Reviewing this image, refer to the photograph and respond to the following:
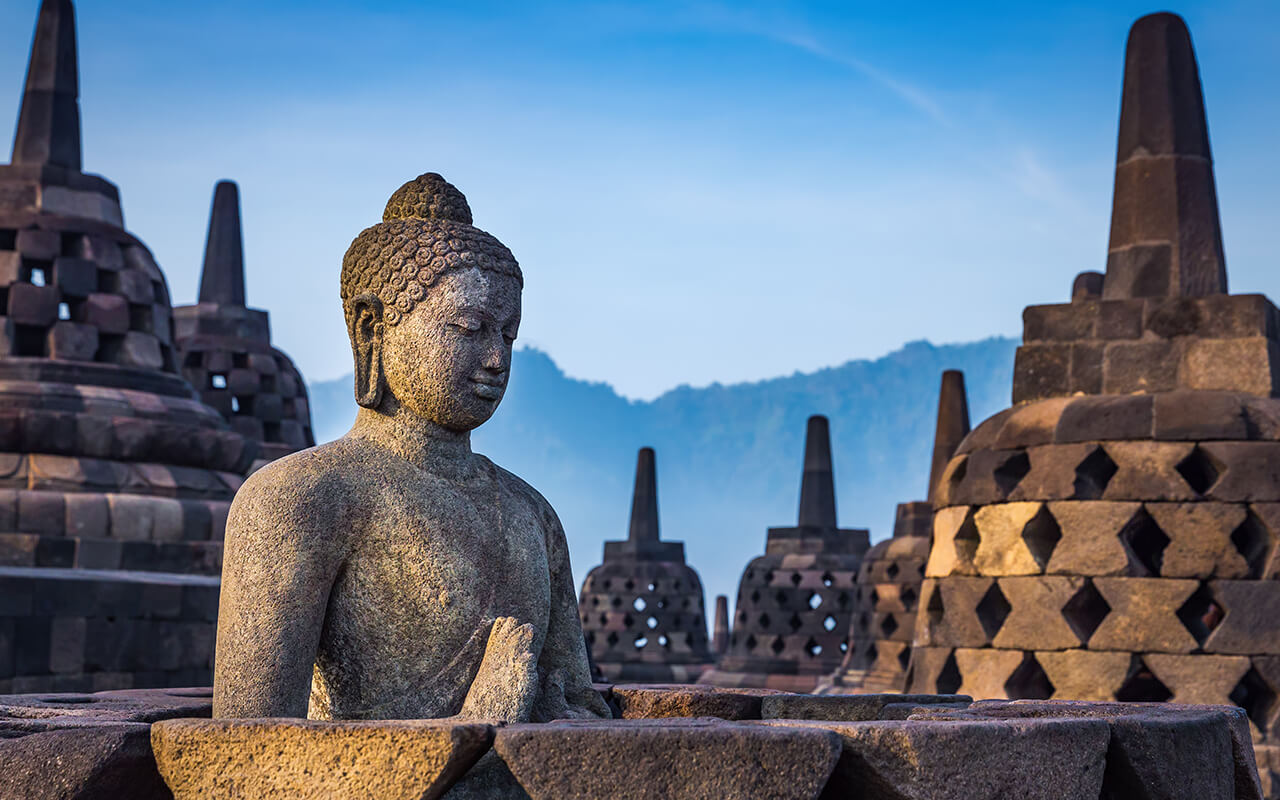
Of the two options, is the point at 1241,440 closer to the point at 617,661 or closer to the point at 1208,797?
the point at 1208,797

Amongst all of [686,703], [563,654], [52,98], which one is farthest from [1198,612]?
[52,98]

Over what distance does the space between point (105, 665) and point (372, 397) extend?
695 centimetres

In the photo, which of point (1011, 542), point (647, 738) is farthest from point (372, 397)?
point (1011, 542)

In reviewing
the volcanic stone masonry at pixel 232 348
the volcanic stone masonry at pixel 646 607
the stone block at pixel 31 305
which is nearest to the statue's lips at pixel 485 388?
the stone block at pixel 31 305

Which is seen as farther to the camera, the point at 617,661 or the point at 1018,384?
the point at 617,661

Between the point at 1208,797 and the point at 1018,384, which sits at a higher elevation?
the point at 1018,384

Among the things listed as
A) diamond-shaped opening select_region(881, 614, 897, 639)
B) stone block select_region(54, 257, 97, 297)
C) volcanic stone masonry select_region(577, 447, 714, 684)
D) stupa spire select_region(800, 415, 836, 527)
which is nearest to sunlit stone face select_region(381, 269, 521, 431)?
stone block select_region(54, 257, 97, 297)

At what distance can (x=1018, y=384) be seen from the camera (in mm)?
8414

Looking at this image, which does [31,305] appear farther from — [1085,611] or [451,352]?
[451,352]

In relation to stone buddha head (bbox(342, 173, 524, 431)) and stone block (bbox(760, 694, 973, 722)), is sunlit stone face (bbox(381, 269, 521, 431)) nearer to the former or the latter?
stone buddha head (bbox(342, 173, 524, 431))

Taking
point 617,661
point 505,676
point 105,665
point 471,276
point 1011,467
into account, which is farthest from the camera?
point 617,661

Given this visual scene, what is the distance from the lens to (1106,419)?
7652 millimetres

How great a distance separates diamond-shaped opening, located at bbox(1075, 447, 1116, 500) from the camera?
757 cm

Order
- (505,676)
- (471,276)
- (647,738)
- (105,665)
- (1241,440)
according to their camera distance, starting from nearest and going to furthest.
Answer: (647,738)
(505,676)
(471,276)
(1241,440)
(105,665)
